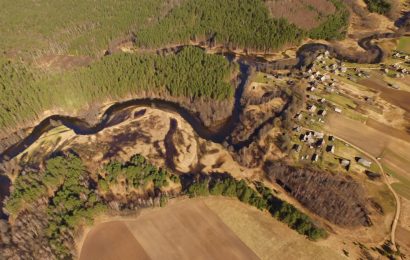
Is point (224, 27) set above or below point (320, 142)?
above

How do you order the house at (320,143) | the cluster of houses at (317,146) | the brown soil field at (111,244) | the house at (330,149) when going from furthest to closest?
the house at (320,143), the house at (330,149), the cluster of houses at (317,146), the brown soil field at (111,244)

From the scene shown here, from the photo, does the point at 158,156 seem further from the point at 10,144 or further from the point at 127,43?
the point at 127,43

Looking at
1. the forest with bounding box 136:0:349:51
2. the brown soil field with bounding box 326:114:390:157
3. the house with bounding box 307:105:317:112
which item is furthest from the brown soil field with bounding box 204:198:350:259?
the forest with bounding box 136:0:349:51

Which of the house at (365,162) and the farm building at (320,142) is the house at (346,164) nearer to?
the house at (365,162)

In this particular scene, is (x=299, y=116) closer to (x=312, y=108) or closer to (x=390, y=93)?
(x=312, y=108)

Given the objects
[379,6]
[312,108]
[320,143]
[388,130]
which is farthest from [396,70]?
[379,6]

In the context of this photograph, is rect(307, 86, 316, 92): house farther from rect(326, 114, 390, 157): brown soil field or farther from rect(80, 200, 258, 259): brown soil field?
rect(80, 200, 258, 259): brown soil field

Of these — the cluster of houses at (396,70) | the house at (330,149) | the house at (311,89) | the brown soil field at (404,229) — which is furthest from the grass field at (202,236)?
the cluster of houses at (396,70)
